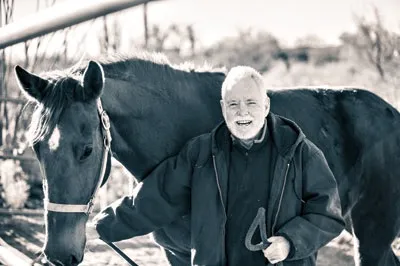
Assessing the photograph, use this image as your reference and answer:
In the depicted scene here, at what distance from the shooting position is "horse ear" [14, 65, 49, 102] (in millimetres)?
2697

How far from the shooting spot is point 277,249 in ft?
7.58

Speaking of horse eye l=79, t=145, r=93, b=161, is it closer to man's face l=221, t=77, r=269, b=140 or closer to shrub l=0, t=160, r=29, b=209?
man's face l=221, t=77, r=269, b=140

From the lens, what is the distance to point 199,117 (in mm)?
3164

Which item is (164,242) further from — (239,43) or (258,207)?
(239,43)

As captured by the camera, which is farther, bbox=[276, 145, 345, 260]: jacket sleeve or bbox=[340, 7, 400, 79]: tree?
bbox=[340, 7, 400, 79]: tree

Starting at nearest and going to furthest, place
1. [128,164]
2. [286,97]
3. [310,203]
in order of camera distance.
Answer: [310,203] → [128,164] → [286,97]

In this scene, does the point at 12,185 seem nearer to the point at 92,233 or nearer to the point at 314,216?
the point at 92,233

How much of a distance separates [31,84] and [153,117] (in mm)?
639

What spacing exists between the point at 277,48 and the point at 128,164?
36.1m

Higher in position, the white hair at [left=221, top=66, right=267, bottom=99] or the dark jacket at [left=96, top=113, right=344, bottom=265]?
the white hair at [left=221, top=66, right=267, bottom=99]

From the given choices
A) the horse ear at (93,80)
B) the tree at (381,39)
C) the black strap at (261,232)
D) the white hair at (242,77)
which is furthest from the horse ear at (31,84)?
the tree at (381,39)

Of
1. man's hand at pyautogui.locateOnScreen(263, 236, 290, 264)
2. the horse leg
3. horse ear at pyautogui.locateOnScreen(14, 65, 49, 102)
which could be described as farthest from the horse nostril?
the horse leg

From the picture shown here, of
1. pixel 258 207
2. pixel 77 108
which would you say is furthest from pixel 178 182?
pixel 77 108

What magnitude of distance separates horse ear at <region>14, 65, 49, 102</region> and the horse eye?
316mm
